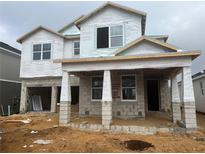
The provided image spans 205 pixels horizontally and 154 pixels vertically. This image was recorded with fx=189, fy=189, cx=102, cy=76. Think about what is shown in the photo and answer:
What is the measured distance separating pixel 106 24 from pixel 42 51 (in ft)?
19.3

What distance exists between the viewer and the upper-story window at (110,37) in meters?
11.8

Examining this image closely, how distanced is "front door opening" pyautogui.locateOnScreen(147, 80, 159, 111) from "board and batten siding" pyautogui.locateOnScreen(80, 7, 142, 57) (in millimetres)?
4295

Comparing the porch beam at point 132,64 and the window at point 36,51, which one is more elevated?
the window at point 36,51

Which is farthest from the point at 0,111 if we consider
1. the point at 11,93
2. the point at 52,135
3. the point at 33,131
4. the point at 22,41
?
the point at 52,135

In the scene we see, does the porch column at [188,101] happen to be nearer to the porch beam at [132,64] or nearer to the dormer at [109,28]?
the porch beam at [132,64]

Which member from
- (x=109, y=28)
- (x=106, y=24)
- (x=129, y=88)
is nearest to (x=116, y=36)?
(x=109, y=28)

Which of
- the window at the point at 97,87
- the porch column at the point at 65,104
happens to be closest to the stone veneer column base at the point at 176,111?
the window at the point at 97,87

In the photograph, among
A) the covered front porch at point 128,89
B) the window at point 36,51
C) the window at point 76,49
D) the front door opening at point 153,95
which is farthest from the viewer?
the window at point 36,51

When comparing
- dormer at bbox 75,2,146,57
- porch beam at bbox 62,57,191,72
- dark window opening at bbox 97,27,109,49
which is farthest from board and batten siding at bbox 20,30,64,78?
porch beam at bbox 62,57,191,72

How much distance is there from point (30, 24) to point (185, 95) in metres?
14.6

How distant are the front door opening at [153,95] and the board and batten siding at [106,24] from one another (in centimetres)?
429

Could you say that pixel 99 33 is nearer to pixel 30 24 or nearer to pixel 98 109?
pixel 98 109

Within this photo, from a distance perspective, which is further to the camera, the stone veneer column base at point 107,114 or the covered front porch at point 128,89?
the stone veneer column base at point 107,114

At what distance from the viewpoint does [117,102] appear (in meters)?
11.6
